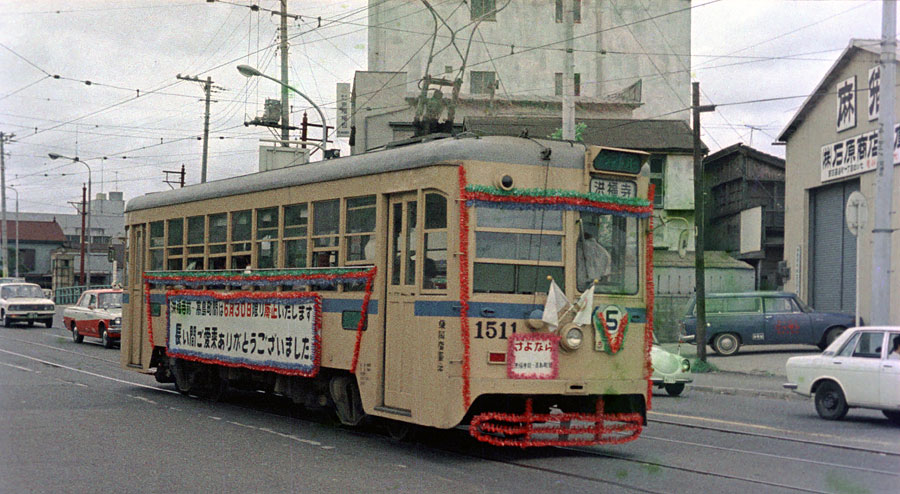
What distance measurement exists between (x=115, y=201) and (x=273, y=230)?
323 feet

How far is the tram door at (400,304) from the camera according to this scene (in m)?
10.3

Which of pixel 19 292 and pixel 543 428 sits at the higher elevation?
pixel 19 292

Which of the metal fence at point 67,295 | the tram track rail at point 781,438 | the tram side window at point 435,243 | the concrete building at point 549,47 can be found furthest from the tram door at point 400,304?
the metal fence at point 67,295

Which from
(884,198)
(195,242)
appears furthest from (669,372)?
(195,242)

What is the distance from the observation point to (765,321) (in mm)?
27828

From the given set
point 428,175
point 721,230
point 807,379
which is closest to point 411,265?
point 428,175

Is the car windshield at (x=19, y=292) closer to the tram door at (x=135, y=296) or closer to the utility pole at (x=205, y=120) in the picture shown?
the utility pole at (x=205, y=120)

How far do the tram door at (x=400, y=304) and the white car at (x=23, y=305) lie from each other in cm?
3179

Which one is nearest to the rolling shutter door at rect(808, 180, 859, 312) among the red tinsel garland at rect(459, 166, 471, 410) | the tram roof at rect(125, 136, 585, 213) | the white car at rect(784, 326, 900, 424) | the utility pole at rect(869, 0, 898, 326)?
the utility pole at rect(869, 0, 898, 326)

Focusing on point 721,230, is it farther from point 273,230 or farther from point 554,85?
point 273,230

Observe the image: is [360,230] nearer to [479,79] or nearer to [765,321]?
[765,321]

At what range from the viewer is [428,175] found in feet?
33.6

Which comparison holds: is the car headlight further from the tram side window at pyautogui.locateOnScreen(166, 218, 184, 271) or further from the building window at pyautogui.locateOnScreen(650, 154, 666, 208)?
the building window at pyautogui.locateOnScreen(650, 154, 666, 208)

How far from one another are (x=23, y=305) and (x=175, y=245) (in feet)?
83.0
